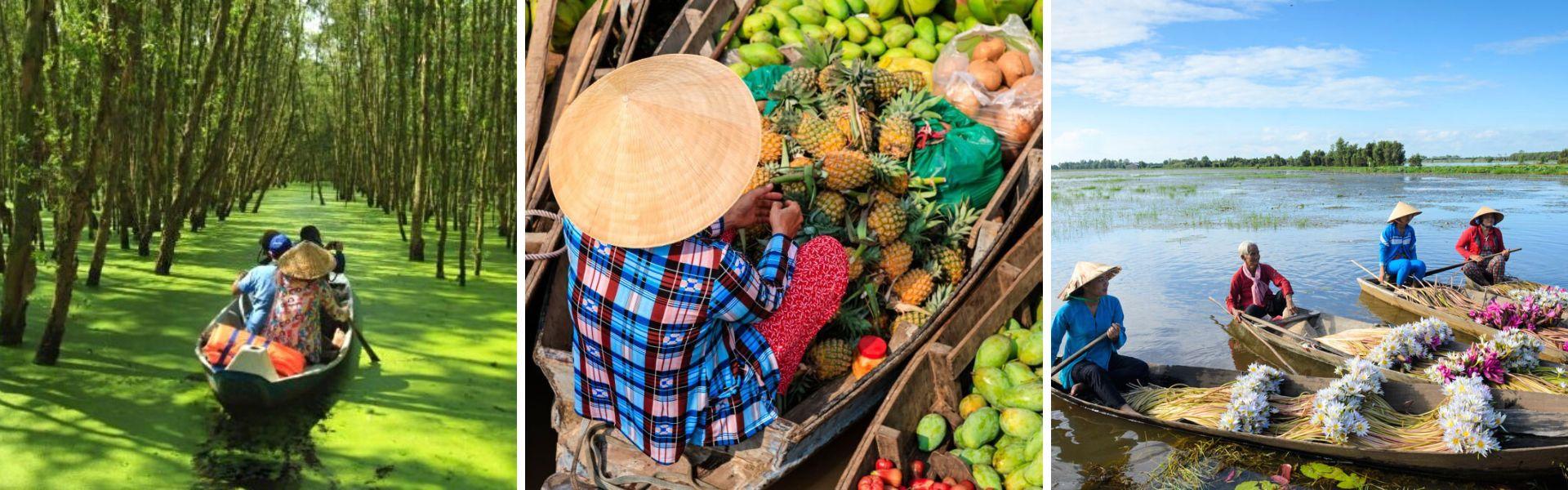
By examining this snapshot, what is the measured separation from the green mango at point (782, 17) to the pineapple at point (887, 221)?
774mm

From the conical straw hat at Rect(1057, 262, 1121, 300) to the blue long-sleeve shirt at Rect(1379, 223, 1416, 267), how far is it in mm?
775

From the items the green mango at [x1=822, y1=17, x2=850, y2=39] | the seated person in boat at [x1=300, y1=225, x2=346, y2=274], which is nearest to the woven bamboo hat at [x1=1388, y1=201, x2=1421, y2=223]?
the green mango at [x1=822, y1=17, x2=850, y2=39]

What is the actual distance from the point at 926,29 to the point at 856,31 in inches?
9.2

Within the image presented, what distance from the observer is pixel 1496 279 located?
94.0 inches

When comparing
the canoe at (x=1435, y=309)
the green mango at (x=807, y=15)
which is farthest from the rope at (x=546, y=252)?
the canoe at (x=1435, y=309)

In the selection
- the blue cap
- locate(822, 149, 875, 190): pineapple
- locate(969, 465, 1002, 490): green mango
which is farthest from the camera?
locate(822, 149, 875, 190): pineapple

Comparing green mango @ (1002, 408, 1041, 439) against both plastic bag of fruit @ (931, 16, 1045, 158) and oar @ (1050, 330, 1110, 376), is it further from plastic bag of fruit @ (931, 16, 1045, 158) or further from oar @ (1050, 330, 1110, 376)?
plastic bag of fruit @ (931, 16, 1045, 158)

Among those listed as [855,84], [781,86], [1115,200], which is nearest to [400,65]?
[781,86]

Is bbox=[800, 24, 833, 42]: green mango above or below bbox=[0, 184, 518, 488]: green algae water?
above

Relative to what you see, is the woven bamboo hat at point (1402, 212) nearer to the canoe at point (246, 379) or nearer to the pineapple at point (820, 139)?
the pineapple at point (820, 139)

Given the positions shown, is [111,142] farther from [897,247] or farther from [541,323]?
[897,247]

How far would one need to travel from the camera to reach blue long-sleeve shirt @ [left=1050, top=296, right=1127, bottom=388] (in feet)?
8.55

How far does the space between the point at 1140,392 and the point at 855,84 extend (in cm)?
145

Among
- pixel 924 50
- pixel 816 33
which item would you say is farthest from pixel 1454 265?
pixel 816 33
